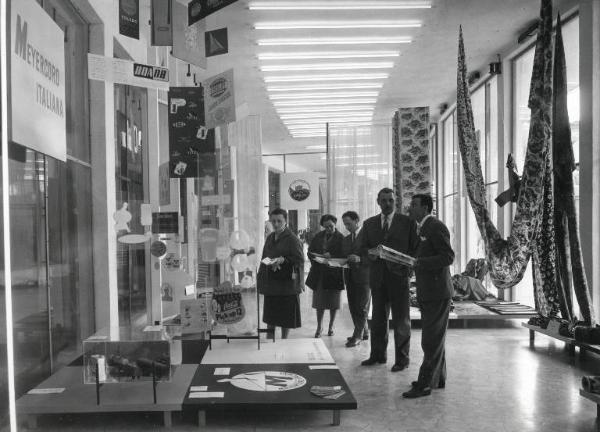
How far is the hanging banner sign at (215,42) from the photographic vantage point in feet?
15.6

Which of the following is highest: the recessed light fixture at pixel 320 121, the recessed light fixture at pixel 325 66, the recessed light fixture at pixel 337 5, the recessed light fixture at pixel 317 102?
the recessed light fixture at pixel 337 5

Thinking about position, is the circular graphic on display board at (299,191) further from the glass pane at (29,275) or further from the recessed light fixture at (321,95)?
the glass pane at (29,275)

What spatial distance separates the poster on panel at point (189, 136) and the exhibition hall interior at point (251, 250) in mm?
19

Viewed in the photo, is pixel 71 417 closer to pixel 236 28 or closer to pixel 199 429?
pixel 199 429

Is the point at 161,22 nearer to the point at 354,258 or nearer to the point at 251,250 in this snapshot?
the point at 251,250

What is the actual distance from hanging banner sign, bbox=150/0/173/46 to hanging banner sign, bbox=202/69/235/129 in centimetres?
65

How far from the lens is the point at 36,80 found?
2922 millimetres

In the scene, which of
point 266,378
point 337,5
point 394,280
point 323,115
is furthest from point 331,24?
point 323,115

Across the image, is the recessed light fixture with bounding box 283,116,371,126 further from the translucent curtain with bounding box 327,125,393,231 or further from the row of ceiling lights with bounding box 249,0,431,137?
the translucent curtain with bounding box 327,125,393,231

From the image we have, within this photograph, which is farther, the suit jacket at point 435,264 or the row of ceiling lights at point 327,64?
the row of ceiling lights at point 327,64

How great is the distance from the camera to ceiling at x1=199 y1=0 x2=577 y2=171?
6.89 metres

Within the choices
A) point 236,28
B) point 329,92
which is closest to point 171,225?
point 236,28

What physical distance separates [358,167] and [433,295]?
704 cm

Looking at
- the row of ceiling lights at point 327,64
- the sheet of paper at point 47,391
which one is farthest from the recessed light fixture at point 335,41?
the sheet of paper at point 47,391
